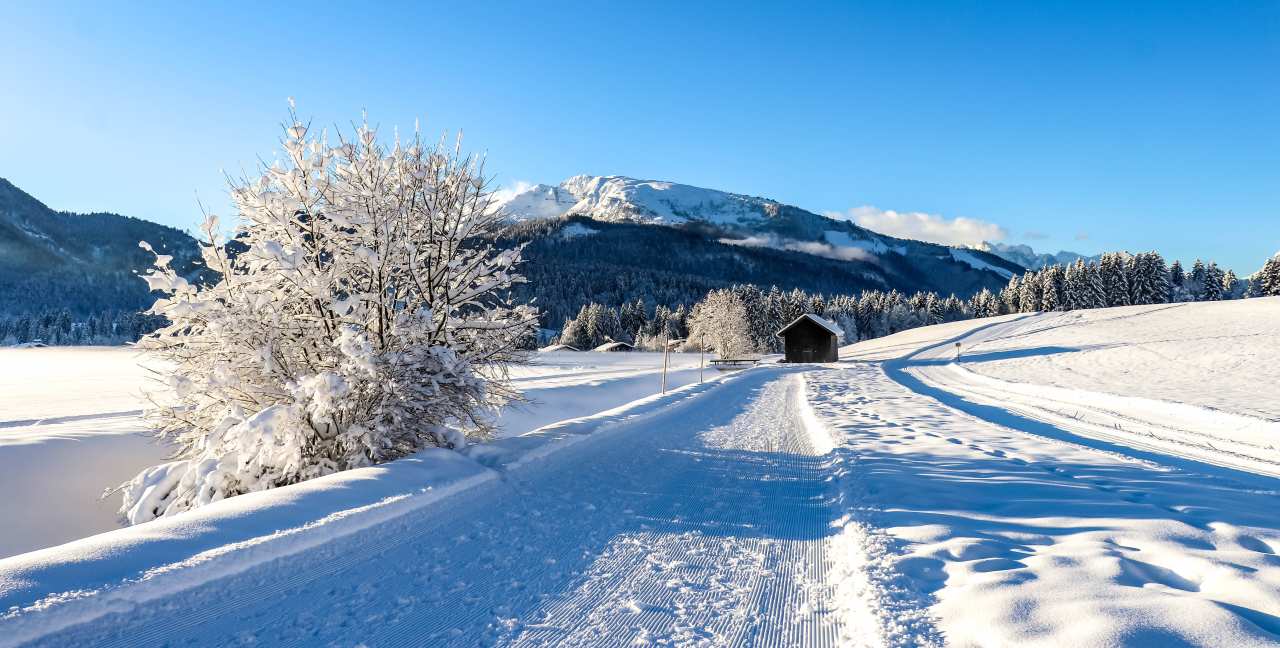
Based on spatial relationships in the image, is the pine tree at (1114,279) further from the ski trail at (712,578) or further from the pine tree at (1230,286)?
the ski trail at (712,578)

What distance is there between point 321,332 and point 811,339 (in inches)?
2067

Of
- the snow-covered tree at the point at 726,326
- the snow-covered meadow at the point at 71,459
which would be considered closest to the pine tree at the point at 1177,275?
the snow-covered tree at the point at 726,326

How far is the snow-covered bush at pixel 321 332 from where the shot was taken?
7.51 metres

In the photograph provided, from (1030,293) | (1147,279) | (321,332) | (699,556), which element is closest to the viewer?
(699,556)

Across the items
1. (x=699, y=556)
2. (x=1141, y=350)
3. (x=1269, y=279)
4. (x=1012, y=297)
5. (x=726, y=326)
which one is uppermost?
(x=1269, y=279)

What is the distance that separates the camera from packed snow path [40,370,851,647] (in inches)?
131

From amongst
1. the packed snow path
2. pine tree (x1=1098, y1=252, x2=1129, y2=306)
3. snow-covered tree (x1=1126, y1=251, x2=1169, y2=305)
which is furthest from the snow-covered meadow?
snow-covered tree (x1=1126, y1=251, x2=1169, y2=305)

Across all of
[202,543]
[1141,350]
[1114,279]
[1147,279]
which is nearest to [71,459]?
[202,543]

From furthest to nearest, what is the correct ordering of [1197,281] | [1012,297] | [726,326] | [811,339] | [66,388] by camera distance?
[1012,297] < [1197,281] < [726,326] < [811,339] < [66,388]

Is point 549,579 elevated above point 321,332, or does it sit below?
below

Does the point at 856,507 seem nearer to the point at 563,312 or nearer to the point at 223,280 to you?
the point at 223,280

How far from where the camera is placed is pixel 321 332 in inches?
328

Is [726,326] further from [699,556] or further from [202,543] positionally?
[202,543]

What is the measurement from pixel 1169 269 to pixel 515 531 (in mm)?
117590
